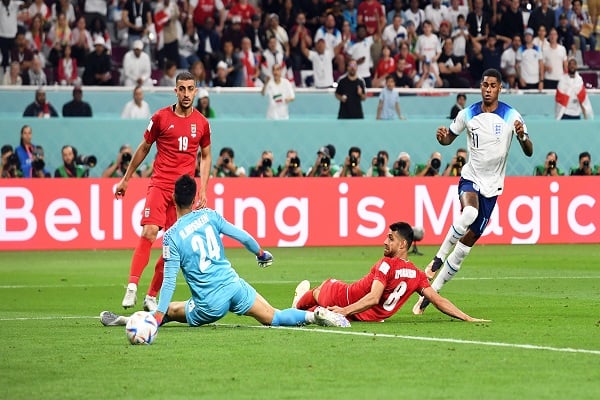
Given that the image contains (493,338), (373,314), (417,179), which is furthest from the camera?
(417,179)

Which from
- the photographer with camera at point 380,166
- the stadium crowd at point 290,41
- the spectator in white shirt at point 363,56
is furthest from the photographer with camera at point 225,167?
the spectator in white shirt at point 363,56

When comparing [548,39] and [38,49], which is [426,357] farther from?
[548,39]

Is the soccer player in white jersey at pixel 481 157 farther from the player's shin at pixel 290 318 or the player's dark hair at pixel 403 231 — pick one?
the player's shin at pixel 290 318

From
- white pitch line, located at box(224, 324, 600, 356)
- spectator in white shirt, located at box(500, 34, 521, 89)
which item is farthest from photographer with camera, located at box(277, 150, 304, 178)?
white pitch line, located at box(224, 324, 600, 356)

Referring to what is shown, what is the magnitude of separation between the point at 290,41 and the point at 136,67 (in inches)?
168

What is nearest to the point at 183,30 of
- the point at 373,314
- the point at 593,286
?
the point at 593,286

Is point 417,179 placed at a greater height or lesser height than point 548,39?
lesser


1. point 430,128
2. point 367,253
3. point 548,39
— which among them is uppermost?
point 548,39

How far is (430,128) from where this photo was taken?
27.6 metres

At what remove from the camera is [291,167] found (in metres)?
25.7

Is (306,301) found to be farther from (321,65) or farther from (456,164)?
(321,65)

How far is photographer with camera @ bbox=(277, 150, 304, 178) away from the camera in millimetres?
25625

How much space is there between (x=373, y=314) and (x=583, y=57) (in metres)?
21.8

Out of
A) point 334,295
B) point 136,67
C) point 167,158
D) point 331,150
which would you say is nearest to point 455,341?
point 334,295
